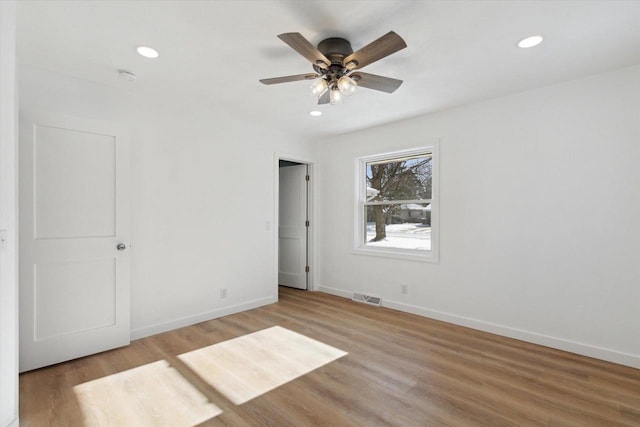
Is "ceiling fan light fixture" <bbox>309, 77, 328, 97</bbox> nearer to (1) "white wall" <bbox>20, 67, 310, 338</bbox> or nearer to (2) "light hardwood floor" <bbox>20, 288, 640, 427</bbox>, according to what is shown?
(1) "white wall" <bbox>20, 67, 310, 338</bbox>

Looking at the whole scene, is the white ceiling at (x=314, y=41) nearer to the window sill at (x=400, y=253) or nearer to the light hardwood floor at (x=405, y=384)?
the window sill at (x=400, y=253)

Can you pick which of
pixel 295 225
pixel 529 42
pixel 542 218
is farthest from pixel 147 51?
pixel 542 218

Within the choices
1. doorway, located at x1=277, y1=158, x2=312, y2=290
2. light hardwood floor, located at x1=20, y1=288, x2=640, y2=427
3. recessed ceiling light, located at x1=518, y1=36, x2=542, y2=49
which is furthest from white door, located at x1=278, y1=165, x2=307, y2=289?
recessed ceiling light, located at x1=518, y1=36, x2=542, y2=49

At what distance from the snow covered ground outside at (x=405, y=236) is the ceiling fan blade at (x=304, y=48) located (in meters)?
2.66

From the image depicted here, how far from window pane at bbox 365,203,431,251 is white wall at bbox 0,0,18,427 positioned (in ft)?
12.8

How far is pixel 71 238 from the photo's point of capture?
108 inches

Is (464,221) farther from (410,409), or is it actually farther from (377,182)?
(410,409)

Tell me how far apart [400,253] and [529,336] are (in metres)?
1.68

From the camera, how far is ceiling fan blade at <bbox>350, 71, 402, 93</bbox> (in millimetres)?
2338

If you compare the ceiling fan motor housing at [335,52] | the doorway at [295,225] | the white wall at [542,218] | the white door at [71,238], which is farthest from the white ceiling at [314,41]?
the doorway at [295,225]

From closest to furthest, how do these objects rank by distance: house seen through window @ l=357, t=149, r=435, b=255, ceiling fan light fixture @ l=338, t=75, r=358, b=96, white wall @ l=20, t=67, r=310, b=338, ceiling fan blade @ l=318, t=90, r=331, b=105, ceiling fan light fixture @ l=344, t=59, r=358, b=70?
ceiling fan light fixture @ l=344, t=59, r=358, b=70 → ceiling fan light fixture @ l=338, t=75, r=358, b=96 → ceiling fan blade @ l=318, t=90, r=331, b=105 → white wall @ l=20, t=67, r=310, b=338 → house seen through window @ l=357, t=149, r=435, b=255

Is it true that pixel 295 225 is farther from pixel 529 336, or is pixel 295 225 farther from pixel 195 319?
pixel 529 336

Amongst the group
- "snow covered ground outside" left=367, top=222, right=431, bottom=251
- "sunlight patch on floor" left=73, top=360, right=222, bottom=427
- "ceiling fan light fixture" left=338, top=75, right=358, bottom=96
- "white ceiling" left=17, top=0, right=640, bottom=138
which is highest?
"white ceiling" left=17, top=0, right=640, bottom=138

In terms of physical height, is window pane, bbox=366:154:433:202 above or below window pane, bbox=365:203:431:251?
above
